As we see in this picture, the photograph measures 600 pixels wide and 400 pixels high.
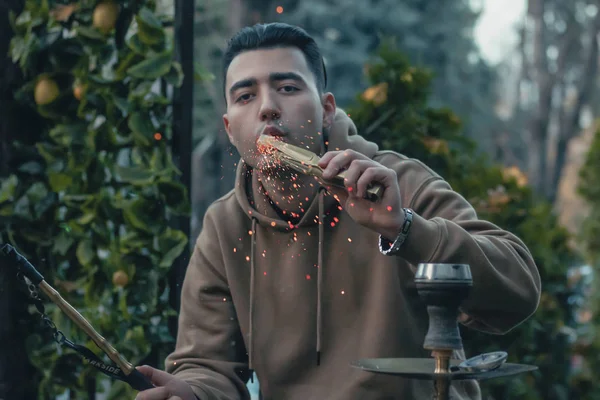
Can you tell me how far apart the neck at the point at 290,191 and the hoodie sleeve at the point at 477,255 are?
33 cm

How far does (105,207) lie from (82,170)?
208mm

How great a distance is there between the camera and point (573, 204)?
4594 cm

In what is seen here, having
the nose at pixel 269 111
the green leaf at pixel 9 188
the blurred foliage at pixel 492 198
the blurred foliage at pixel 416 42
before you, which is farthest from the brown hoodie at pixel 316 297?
the blurred foliage at pixel 416 42

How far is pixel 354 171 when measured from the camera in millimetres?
2072

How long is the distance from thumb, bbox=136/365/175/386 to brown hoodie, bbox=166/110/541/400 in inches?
8.6

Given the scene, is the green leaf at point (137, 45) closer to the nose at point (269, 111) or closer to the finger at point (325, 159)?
the nose at point (269, 111)

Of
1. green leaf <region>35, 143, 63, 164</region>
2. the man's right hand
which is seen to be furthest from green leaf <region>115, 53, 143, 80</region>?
the man's right hand

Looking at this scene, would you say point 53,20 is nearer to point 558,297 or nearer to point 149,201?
point 149,201

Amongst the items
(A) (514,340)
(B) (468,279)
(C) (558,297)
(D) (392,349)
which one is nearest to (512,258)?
(D) (392,349)

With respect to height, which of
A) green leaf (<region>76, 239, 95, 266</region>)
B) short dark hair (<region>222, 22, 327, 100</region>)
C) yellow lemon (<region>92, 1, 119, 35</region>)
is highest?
yellow lemon (<region>92, 1, 119, 35</region>)

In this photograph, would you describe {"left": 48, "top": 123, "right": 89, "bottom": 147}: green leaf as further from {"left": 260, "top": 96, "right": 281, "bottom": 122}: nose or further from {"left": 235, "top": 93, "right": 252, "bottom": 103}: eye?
{"left": 260, "top": 96, "right": 281, "bottom": 122}: nose

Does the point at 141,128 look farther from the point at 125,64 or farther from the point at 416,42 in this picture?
the point at 416,42

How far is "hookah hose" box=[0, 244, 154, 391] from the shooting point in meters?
1.94

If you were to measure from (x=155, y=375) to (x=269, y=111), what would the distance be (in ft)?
2.58
